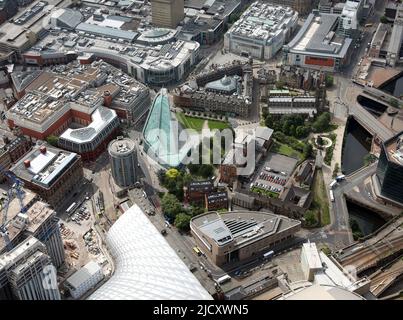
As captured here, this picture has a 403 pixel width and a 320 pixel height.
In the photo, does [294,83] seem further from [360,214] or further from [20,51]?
[20,51]

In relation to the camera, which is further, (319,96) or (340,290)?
(319,96)

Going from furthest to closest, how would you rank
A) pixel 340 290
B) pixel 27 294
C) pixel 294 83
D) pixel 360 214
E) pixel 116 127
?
1. pixel 294 83
2. pixel 116 127
3. pixel 360 214
4. pixel 27 294
5. pixel 340 290

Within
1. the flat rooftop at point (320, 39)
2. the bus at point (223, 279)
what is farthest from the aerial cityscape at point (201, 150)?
the flat rooftop at point (320, 39)

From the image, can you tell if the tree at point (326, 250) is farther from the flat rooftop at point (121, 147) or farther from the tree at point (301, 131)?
the flat rooftop at point (121, 147)

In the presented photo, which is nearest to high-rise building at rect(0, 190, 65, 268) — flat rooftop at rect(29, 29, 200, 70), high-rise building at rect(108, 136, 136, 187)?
high-rise building at rect(108, 136, 136, 187)

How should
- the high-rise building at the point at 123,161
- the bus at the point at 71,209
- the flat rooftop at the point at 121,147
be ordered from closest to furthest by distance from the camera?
the bus at the point at 71,209 < the high-rise building at the point at 123,161 < the flat rooftop at the point at 121,147

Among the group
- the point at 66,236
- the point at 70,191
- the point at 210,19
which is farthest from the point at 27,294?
the point at 210,19

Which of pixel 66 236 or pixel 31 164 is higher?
pixel 31 164
